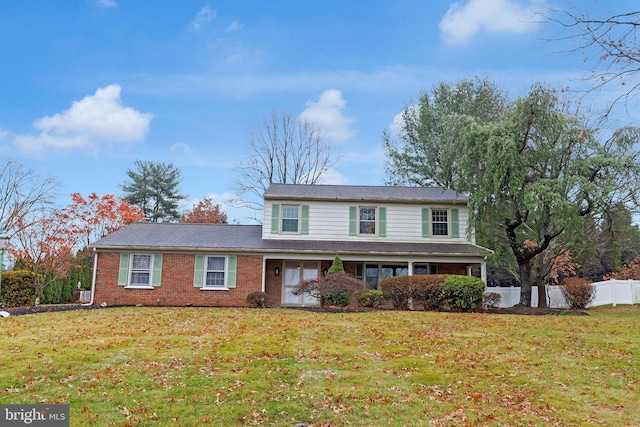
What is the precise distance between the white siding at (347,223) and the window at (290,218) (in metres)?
0.23

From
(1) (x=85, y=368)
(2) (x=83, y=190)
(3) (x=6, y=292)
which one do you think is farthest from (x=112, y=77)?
(1) (x=85, y=368)

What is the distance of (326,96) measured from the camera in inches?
1019

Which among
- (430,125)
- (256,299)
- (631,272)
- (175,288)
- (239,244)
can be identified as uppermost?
(430,125)

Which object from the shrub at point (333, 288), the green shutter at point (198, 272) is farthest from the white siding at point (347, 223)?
the shrub at point (333, 288)

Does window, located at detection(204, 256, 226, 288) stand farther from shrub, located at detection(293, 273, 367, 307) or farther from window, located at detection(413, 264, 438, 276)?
window, located at detection(413, 264, 438, 276)

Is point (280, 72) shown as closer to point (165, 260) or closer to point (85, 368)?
point (165, 260)

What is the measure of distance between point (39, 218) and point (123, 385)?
79.4 ft

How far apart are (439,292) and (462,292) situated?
2.48 ft

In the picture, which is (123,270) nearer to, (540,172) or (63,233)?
(63,233)

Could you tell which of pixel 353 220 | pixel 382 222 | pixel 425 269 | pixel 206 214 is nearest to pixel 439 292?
pixel 425 269

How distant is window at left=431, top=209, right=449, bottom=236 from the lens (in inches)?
837

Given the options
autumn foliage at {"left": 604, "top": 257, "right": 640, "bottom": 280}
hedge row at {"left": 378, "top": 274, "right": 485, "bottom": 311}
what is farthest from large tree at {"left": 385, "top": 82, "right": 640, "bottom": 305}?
autumn foliage at {"left": 604, "top": 257, "right": 640, "bottom": 280}

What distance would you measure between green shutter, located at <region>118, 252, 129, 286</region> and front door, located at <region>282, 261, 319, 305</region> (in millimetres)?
6458

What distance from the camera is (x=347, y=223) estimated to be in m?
21.2
